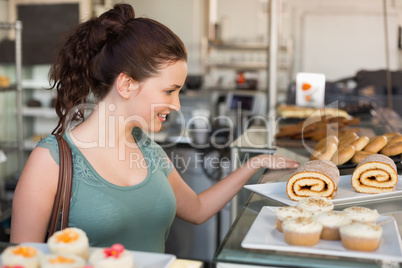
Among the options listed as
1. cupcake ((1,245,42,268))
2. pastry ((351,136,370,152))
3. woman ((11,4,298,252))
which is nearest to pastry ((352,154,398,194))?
pastry ((351,136,370,152))

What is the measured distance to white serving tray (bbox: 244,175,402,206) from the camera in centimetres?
131

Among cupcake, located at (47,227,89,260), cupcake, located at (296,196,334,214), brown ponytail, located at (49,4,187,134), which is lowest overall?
cupcake, located at (47,227,89,260)

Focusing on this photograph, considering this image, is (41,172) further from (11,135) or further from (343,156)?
(11,135)

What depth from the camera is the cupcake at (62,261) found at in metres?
0.75

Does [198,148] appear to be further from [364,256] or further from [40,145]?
[364,256]

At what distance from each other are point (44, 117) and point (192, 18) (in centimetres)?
288

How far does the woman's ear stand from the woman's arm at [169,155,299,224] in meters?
0.37

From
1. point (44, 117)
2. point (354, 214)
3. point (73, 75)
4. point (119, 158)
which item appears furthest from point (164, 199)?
point (44, 117)

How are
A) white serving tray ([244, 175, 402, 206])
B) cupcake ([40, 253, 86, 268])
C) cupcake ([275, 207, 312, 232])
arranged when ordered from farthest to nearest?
white serving tray ([244, 175, 402, 206]), cupcake ([275, 207, 312, 232]), cupcake ([40, 253, 86, 268])

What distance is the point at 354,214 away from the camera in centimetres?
101

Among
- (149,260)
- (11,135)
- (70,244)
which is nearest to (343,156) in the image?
(149,260)

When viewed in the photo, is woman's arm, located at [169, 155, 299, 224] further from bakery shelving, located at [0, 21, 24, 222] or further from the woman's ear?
bakery shelving, located at [0, 21, 24, 222]

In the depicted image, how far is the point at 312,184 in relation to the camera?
1328mm

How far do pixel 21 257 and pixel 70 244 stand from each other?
0.08m
